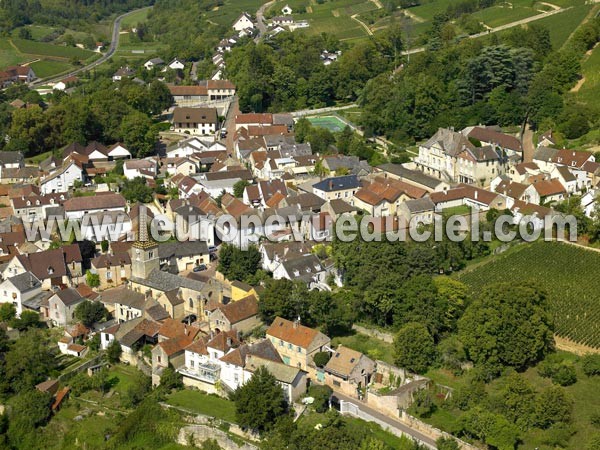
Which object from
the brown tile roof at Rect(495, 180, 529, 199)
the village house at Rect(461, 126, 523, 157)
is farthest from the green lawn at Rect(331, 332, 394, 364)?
the village house at Rect(461, 126, 523, 157)

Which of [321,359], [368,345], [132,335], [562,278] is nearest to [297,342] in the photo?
[321,359]

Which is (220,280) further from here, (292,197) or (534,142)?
(534,142)

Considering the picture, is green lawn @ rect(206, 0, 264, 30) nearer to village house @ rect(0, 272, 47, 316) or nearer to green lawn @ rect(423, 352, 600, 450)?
village house @ rect(0, 272, 47, 316)

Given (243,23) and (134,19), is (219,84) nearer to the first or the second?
(243,23)

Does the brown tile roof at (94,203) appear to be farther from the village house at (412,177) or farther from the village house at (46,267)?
the village house at (412,177)

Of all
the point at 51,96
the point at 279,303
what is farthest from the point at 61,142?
the point at 279,303

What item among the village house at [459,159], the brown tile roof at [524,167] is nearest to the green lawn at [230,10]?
the village house at [459,159]

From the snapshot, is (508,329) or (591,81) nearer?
(508,329)
